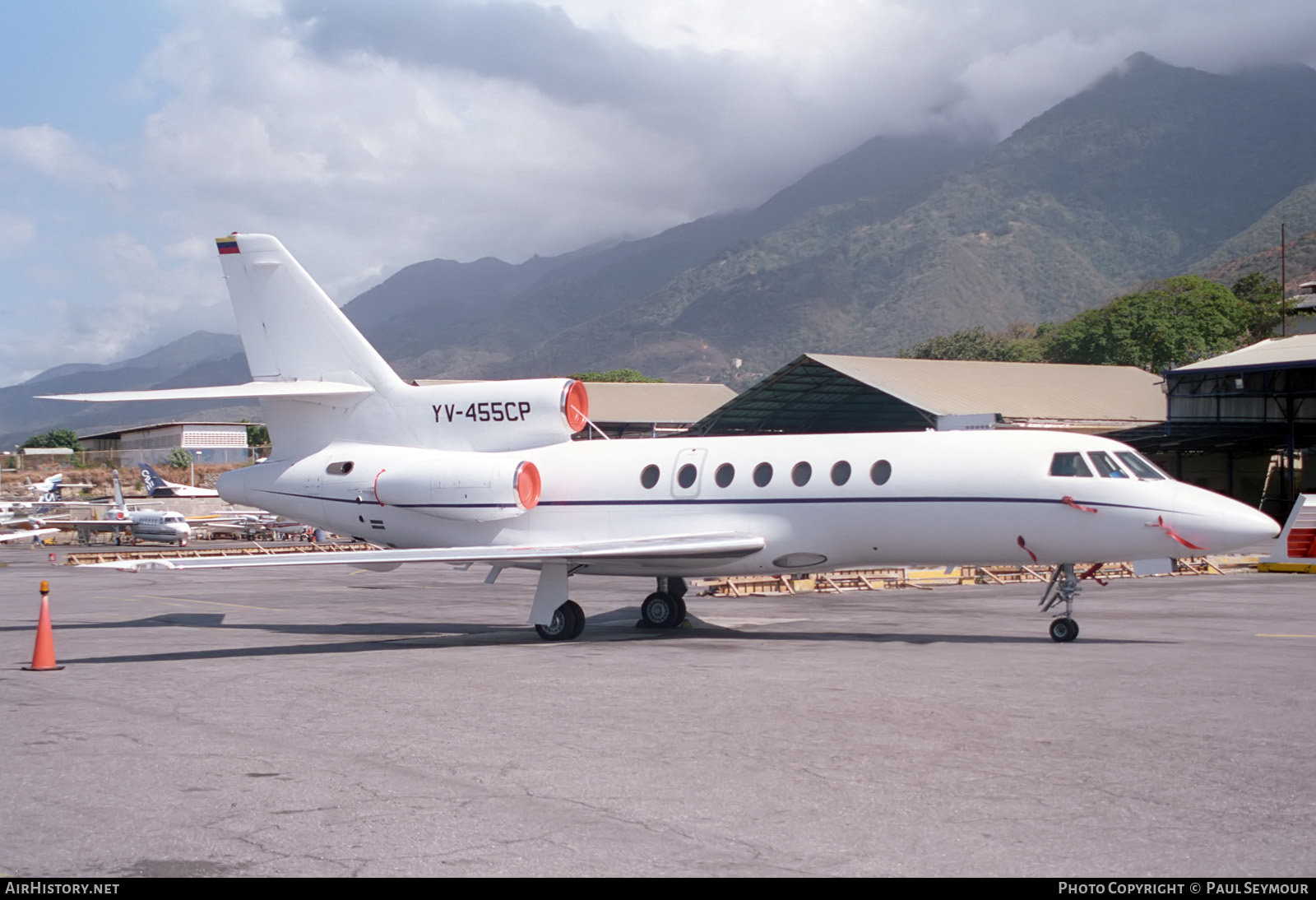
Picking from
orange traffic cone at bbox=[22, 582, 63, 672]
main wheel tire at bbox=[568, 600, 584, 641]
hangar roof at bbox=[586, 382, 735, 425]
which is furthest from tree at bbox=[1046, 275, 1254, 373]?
orange traffic cone at bbox=[22, 582, 63, 672]

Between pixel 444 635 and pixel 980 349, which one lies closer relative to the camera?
pixel 444 635

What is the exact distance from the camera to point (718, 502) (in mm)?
17688

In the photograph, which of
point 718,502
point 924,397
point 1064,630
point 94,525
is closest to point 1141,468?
point 1064,630

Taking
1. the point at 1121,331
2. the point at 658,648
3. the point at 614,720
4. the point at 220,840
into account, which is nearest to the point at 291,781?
the point at 220,840

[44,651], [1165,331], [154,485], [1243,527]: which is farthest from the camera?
[1165,331]

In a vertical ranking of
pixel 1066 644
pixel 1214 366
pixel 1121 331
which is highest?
pixel 1121 331

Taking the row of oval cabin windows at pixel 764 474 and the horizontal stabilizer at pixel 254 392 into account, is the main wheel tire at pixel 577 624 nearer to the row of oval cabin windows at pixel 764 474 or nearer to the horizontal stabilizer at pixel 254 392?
the row of oval cabin windows at pixel 764 474

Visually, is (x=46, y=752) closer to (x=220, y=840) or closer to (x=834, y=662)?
(x=220, y=840)

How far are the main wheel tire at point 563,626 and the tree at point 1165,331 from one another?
81.1m

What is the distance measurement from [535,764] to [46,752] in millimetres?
3667

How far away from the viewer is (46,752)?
8828mm

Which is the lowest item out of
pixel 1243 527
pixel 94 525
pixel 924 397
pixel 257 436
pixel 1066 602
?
pixel 1066 602

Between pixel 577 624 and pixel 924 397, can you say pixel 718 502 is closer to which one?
pixel 577 624

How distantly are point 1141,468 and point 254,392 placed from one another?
42.2 ft
